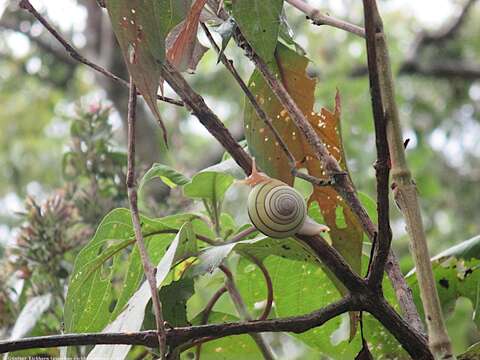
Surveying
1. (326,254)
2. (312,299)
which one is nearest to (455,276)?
(312,299)

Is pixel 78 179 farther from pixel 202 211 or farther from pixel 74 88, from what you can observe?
pixel 74 88

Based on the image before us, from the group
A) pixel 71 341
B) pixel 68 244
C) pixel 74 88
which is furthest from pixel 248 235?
pixel 74 88

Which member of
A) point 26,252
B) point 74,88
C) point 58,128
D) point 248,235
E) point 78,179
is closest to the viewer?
point 248,235

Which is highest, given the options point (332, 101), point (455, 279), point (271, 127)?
point (332, 101)

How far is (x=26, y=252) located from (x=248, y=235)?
0.33m

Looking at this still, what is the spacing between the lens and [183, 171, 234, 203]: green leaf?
61 cm

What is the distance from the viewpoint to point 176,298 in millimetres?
538

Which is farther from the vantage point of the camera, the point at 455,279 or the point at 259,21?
the point at 455,279

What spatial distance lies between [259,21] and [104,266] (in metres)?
0.24

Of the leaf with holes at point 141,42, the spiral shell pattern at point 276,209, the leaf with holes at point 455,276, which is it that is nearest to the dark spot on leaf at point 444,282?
the leaf with holes at point 455,276

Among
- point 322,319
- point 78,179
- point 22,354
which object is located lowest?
point 322,319

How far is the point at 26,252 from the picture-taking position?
0.83 metres

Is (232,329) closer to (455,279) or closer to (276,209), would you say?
(276,209)

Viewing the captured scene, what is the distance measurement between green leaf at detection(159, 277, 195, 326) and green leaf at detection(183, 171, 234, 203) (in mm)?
95
